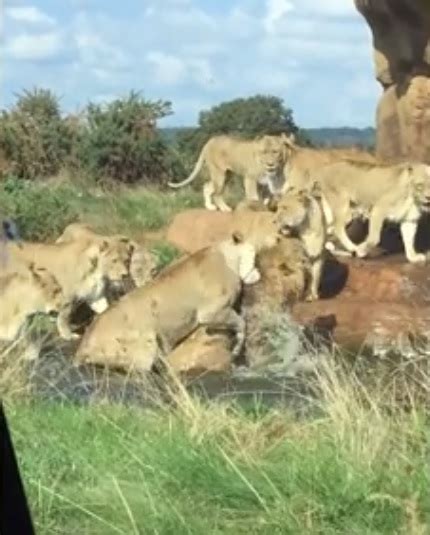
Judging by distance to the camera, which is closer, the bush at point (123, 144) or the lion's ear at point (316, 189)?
the lion's ear at point (316, 189)

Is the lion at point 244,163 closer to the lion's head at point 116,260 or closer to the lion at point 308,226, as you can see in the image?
the lion at point 308,226

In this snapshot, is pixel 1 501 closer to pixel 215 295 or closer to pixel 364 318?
pixel 215 295

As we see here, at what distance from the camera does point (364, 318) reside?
11391 millimetres

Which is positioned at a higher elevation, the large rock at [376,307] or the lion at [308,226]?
the lion at [308,226]

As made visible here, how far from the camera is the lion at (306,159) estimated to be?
14273 mm

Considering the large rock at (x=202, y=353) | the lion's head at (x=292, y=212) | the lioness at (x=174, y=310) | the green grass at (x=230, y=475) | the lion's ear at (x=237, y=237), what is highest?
the green grass at (x=230, y=475)

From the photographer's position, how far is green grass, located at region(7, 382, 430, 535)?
4.36 meters

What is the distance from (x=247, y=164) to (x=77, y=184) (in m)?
2.73

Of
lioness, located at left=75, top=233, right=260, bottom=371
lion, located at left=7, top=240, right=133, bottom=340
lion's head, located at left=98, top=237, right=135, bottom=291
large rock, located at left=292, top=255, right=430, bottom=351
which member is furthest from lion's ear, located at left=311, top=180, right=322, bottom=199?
lioness, located at left=75, top=233, right=260, bottom=371

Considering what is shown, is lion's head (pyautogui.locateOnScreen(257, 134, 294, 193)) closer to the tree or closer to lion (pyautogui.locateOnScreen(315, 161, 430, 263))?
lion (pyautogui.locateOnScreen(315, 161, 430, 263))

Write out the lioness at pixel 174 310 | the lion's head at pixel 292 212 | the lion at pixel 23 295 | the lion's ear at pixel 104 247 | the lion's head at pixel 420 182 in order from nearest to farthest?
the lion at pixel 23 295 < the lioness at pixel 174 310 < the lion's ear at pixel 104 247 < the lion's head at pixel 292 212 < the lion's head at pixel 420 182

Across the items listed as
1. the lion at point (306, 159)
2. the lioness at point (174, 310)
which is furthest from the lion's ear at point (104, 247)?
the lion at point (306, 159)

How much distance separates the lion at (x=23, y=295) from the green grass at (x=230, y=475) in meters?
4.08

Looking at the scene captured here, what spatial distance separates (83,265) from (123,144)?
22.5 feet
